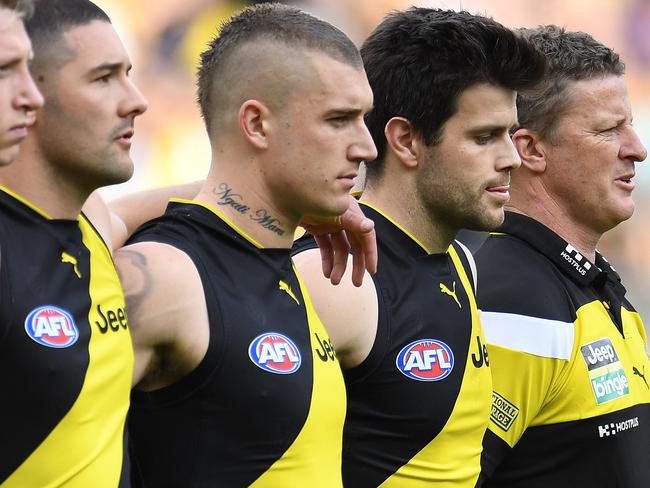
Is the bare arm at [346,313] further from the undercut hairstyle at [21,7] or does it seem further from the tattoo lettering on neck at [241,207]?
the undercut hairstyle at [21,7]

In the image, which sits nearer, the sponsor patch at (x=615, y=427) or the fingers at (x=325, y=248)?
the fingers at (x=325, y=248)

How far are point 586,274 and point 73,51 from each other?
2.32 metres

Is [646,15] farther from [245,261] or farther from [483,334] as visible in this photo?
[245,261]

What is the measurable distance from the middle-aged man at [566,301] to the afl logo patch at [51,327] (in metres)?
1.86

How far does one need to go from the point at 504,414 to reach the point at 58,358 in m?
1.95

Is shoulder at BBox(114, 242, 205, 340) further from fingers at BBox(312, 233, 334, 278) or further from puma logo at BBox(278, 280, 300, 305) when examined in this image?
fingers at BBox(312, 233, 334, 278)

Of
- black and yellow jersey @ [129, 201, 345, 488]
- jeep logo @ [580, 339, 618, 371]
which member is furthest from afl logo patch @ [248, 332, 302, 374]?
jeep logo @ [580, 339, 618, 371]

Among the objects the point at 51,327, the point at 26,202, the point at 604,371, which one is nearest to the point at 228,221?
the point at 26,202

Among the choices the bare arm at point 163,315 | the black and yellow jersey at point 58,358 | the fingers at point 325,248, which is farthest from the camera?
the fingers at point 325,248

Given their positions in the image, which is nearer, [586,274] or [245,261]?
[245,261]

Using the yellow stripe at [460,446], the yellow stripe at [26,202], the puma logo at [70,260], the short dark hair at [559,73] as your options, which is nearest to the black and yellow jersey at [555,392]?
the yellow stripe at [460,446]

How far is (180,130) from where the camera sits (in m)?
8.78

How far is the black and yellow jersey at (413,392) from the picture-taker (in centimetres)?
397

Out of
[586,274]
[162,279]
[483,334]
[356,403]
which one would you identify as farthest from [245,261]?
[586,274]
